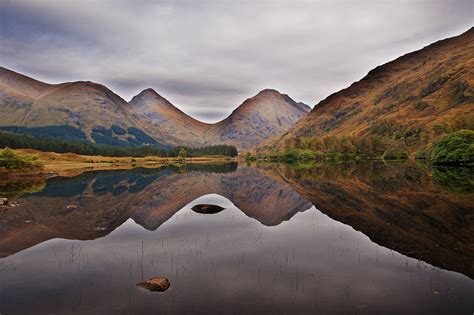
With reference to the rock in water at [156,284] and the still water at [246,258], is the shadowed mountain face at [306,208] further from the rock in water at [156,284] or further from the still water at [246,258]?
the rock in water at [156,284]

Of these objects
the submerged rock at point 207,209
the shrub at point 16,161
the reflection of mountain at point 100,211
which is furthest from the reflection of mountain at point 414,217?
the shrub at point 16,161

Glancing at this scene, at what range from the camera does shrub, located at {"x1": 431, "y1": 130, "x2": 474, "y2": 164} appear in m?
123

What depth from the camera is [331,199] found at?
56.8 metres

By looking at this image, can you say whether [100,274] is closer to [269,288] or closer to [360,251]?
[269,288]

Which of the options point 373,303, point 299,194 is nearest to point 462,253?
point 373,303

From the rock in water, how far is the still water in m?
0.40

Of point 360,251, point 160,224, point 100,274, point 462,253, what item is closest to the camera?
point 100,274

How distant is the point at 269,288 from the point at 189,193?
5364 cm

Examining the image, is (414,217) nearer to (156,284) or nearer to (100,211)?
(156,284)

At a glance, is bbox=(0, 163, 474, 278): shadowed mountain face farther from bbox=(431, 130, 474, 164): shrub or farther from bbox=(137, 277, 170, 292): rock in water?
bbox=(431, 130, 474, 164): shrub

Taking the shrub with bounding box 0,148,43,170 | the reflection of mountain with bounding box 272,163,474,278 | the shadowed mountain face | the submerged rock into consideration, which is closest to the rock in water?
the shadowed mountain face

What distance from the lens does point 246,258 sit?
1035 inches

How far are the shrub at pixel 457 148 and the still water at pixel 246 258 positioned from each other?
8597 centimetres

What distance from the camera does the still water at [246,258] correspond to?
59.0ft
